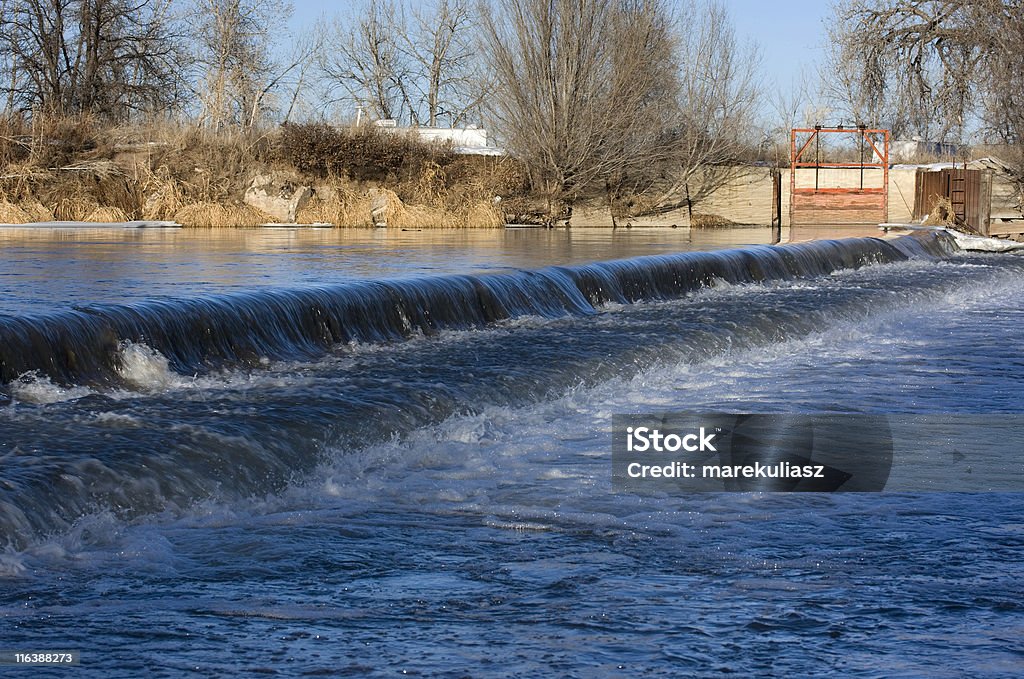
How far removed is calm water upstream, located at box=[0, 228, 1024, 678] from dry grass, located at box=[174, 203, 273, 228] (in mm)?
12895

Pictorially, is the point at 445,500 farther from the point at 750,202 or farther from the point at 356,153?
the point at 750,202

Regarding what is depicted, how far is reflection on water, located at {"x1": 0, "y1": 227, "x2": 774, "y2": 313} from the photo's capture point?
27.3ft

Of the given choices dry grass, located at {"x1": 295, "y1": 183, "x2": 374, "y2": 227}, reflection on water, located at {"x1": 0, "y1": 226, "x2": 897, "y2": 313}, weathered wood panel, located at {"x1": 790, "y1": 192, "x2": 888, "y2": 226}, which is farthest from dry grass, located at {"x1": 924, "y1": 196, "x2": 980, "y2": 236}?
dry grass, located at {"x1": 295, "y1": 183, "x2": 374, "y2": 227}

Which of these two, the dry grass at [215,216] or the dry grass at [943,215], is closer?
the dry grass at [943,215]

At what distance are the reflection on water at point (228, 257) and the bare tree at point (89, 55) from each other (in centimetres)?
1522

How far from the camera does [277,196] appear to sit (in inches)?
990

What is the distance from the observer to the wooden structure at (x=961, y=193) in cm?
2175

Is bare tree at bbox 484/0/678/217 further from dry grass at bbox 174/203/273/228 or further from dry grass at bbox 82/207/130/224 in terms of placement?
dry grass at bbox 82/207/130/224

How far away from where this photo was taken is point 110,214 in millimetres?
22172

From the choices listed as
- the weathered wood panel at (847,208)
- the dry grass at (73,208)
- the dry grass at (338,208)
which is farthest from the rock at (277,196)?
the weathered wood panel at (847,208)

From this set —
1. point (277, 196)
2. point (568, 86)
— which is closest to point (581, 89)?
point (568, 86)

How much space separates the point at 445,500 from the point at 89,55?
1217 inches

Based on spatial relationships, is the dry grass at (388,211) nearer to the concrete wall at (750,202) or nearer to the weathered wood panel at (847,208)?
the concrete wall at (750,202)

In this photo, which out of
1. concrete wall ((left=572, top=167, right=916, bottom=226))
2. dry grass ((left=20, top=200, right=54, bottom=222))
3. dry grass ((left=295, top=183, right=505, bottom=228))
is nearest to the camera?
dry grass ((left=20, top=200, right=54, bottom=222))
